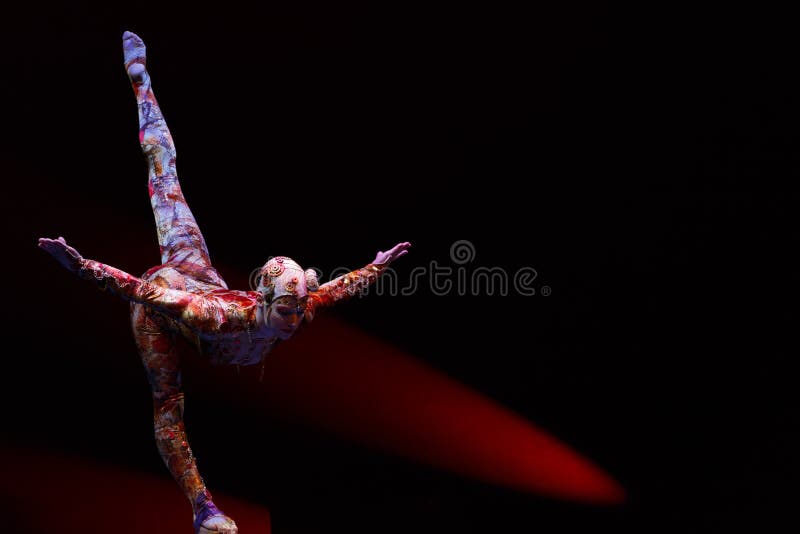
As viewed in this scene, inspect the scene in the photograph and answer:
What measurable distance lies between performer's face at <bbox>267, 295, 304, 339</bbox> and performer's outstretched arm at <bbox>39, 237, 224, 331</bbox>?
219 mm

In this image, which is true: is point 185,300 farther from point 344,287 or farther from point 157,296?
point 344,287

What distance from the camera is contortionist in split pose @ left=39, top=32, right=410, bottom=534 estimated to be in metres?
2.93

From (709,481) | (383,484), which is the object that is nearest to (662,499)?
(709,481)

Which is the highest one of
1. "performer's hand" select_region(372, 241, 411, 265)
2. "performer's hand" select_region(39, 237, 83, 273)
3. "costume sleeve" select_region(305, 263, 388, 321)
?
"performer's hand" select_region(372, 241, 411, 265)

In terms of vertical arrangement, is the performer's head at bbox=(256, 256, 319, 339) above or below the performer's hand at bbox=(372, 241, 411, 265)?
below

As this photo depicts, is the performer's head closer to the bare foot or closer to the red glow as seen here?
the bare foot

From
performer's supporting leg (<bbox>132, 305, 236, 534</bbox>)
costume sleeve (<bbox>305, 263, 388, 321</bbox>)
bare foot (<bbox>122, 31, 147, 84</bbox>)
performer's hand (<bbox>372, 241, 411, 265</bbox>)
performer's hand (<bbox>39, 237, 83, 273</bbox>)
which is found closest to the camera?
performer's hand (<bbox>39, 237, 83, 273</bbox>)

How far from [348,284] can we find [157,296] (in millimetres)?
761

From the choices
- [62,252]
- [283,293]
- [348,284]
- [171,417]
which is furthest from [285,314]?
[62,252]

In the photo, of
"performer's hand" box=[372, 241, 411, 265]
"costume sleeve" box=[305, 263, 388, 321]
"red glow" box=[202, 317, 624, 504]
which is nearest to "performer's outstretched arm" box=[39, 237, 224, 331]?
"costume sleeve" box=[305, 263, 388, 321]

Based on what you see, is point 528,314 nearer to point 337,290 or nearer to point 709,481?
point 709,481

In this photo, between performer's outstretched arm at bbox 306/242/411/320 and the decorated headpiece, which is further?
performer's outstretched arm at bbox 306/242/411/320

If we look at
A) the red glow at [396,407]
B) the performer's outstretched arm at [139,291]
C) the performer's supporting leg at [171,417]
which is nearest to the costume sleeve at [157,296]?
the performer's outstretched arm at [139,291]

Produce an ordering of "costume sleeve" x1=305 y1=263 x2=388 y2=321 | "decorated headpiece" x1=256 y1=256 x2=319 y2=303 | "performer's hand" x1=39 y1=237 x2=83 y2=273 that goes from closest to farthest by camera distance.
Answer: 1. "performer's hand" x1=39 y1=237 x2=83 y2=273
2. "decorated headpiece" x1=256 y1=256 x2=319 y2=303
3. "costume sleeve" x1=305 y1=263 x2=388 y2=321
